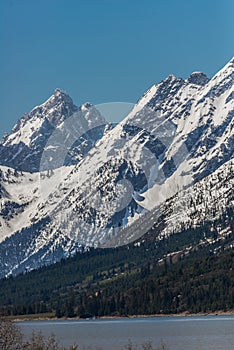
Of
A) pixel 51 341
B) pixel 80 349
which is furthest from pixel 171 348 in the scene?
pixel 51 341

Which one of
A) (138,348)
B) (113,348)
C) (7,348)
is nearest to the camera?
(7,348)

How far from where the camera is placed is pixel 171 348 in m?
186

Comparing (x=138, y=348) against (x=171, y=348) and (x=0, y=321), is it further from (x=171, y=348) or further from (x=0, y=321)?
(x=0, y=321)

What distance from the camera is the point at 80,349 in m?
191

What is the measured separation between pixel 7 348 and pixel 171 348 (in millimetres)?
74997

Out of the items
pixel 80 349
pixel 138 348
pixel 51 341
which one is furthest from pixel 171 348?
pixel 51 341

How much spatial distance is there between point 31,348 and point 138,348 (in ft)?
218

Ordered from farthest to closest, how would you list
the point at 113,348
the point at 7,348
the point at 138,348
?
the point at 113,348, the point at 138,348, the point at 7,348

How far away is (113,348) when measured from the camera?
197 metres

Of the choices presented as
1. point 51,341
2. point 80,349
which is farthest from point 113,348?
point 51,341

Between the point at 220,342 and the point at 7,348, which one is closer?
the point at 7,348

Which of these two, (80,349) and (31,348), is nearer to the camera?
(31,348)

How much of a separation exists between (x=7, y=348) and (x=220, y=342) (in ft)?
290

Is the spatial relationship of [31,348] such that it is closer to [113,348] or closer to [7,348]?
[7,348]
